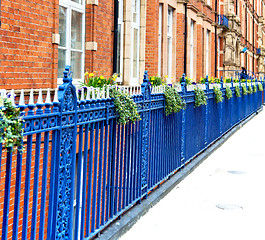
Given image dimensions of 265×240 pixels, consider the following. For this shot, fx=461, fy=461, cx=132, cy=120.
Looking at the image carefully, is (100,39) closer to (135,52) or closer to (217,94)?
(135,52)

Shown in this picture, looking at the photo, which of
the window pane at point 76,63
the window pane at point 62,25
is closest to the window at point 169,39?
the window pane at point 76,63

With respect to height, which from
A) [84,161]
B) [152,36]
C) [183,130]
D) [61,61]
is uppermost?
[152,36]

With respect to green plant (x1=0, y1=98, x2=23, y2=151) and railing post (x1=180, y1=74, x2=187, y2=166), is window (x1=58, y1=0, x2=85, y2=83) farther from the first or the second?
green plant (x1=0, y1=98, x2=23, y2=151)

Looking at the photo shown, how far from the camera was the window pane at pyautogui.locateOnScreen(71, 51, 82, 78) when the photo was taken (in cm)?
823

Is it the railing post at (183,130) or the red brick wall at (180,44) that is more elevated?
the red brick wall at (180,44)

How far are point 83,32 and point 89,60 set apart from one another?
528mm

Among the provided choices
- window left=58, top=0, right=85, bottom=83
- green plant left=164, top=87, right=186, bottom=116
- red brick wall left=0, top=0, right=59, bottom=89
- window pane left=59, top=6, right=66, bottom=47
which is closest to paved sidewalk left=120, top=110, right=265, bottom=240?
green plant left=164, top=87, right=186, bottom=116

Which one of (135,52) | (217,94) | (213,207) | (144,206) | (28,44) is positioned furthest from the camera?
(217,94)

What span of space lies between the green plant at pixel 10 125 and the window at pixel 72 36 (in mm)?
4569

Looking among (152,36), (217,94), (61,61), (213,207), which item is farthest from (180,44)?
(213,207)

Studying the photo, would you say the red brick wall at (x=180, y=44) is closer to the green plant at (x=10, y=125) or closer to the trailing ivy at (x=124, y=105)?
the trailing ivy at (x=124, y=105)

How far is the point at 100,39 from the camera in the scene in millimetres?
8898

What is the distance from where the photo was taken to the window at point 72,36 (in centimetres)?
772

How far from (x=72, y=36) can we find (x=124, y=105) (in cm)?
324
